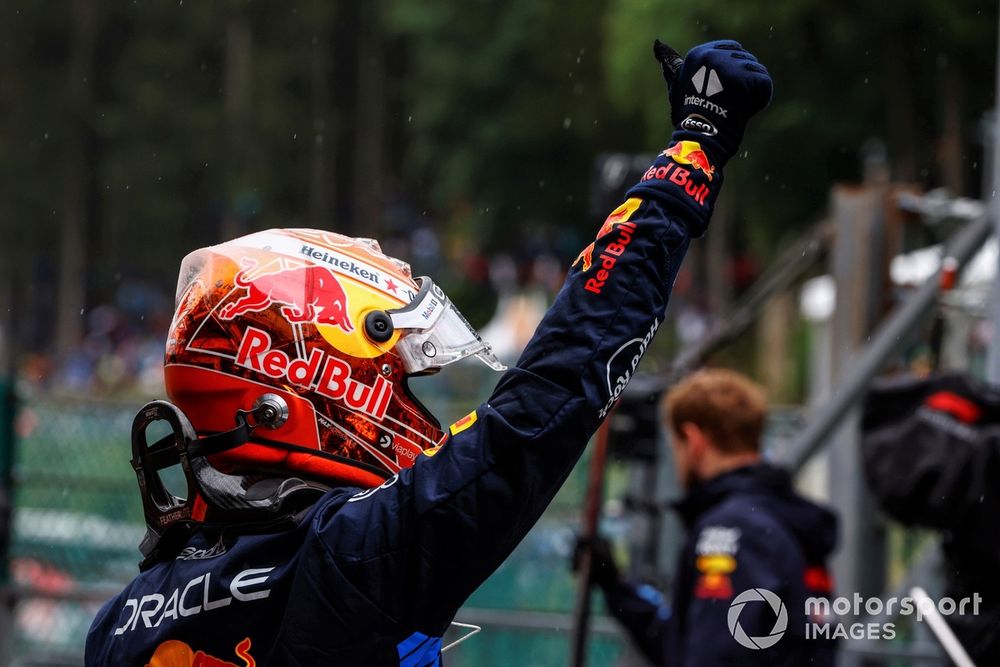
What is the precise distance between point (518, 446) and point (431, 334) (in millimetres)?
345

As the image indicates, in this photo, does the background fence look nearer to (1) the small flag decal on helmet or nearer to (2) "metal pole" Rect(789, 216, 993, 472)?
(2) "metal pole" Rect(789, 216, 993, 472)

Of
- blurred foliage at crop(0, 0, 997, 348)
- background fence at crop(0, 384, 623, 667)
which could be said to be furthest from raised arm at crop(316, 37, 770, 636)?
blurred foliage at crop(0, 0, 997, 348)

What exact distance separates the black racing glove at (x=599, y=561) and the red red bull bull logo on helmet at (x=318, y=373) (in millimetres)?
2314

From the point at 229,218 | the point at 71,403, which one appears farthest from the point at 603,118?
the point at 71,403

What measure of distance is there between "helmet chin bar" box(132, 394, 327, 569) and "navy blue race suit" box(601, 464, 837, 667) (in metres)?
1.59

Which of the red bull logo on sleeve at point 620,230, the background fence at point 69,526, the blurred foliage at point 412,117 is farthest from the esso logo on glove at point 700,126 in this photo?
the blurred foliage at point 412,117

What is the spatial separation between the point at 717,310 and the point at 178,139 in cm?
1735

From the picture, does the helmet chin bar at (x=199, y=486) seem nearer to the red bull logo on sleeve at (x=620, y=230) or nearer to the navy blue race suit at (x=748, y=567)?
the red bull logo on sleeve at (x=620, y=230)

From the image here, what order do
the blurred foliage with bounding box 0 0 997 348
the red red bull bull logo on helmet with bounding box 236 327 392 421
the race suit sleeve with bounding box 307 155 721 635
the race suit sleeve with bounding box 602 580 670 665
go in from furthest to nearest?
the blurred foliage with bounding box 0 0 997 348, the race suit sleeve with bounding box 602 580 670 665, the red red bull bull logo on helmet with bounding box 236 327 392 421, the race suit sleeve with bounding box 307 155 721 635

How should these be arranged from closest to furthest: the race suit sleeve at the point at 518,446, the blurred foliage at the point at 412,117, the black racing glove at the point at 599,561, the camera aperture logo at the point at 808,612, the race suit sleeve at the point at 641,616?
the race suit sleeve at the point at 518,446 → the camera aperture logo at the point at 808,612 → the race suit sleeve at the point at 641,616 → the black racing glove at the point at 599,561 → the blurred foliage at the point at 412,117

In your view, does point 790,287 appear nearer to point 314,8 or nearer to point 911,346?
point 911,346

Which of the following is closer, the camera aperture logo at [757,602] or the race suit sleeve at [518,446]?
the race suit sleeve at [518,446]

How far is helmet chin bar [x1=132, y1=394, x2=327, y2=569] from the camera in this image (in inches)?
75.5

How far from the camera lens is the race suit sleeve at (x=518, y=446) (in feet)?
5.61
